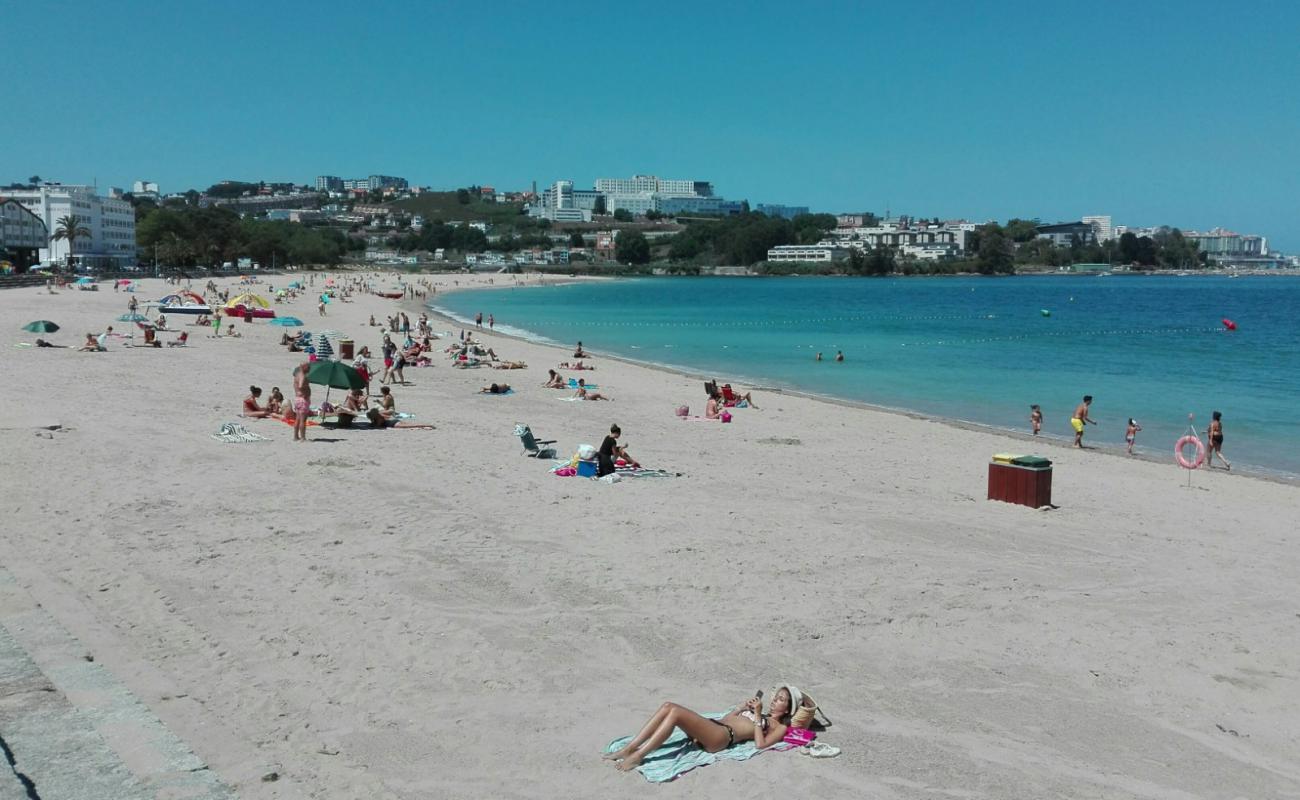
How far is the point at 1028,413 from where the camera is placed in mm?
24469

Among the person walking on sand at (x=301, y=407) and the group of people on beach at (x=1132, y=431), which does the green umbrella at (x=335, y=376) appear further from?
the group of people on beach at (x=1132, y=431)

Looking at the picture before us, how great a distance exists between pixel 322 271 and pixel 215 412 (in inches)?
4589

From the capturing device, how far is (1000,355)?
4244 cm

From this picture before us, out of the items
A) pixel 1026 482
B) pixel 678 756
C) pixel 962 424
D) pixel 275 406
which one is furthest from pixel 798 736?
pixel 962 424

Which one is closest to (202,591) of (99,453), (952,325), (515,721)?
(515,721)

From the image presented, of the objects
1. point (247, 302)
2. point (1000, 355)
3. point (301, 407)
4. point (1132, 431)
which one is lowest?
point (1000, 355)

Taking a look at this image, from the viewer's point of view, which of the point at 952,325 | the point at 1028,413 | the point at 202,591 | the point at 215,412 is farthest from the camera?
the point at 952,325

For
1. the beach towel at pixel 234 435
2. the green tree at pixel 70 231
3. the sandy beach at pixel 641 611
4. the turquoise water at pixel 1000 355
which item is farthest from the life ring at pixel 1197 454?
the green tree at pixel 70 231

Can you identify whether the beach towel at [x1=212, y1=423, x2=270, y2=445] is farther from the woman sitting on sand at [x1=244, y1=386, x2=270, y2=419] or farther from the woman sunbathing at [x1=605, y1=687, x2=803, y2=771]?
the woman sunbathing at [x1=605, y1=687, x2=803, y2=771]

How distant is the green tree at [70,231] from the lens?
290ft

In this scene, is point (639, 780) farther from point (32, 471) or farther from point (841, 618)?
point (32, 471)

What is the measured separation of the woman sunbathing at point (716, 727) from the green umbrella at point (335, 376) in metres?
A: 11.1

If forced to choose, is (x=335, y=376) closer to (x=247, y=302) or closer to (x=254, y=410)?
(x=254, y=410)

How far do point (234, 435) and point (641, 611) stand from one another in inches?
338
